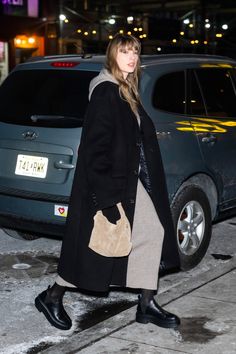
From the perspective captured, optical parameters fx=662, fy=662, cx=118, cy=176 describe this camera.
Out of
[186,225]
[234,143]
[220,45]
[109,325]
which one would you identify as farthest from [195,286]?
[220,45]

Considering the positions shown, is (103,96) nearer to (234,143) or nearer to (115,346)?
(115,346)

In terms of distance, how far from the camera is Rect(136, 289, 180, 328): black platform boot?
172 inches

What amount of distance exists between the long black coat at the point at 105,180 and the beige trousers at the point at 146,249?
5 centimetres

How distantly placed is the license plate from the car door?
1395 millimetres

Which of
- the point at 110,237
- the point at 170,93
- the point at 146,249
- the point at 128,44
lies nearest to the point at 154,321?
the point at 146,249

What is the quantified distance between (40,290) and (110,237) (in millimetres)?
1483

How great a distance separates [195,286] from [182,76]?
1867 millimetres

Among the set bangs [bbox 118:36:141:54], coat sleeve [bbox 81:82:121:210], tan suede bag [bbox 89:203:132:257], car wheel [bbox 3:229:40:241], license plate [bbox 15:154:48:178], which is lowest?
car wheel [bbox 3:229:40:241]

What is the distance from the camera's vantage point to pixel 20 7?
26.8 metres

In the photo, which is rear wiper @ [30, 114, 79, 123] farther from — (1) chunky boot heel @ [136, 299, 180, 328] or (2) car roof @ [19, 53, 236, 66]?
(1) chunky boot heel @ [136, 299, 180, 328]

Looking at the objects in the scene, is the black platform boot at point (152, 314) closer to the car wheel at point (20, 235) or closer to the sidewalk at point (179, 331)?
the sidewalk at point (179, 331)

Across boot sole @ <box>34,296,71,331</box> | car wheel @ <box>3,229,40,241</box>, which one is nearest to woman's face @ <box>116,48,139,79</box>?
boot sole @ <box>34,296,71,331</box>

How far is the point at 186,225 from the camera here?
5.75 meters

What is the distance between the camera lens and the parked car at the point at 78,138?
5.24 meters
